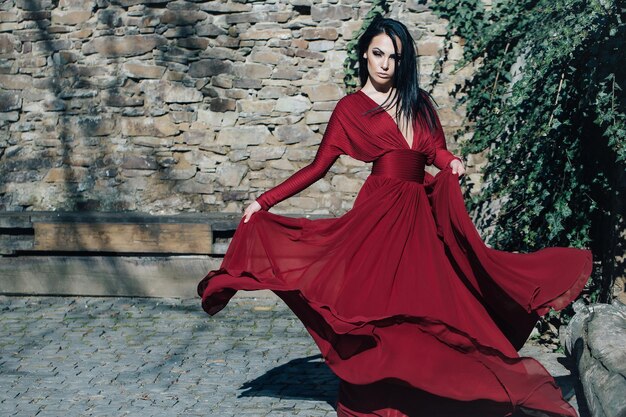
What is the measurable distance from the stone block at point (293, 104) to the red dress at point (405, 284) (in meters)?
3.33

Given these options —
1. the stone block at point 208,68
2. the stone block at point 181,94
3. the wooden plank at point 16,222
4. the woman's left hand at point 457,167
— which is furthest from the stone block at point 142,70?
the woman's left hand at point 457,167

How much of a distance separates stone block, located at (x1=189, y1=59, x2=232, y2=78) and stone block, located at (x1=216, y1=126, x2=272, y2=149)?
0.46 meters

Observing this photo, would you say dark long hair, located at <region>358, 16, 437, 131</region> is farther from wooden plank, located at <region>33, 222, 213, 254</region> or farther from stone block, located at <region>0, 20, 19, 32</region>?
stone block, located at <region>0, 20, 19, 32</region>

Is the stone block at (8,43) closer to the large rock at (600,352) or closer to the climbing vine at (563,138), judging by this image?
the climbing vine at (563,138)

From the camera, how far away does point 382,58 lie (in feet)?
14.4

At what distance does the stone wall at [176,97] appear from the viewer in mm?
7820

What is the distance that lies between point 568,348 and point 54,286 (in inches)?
164

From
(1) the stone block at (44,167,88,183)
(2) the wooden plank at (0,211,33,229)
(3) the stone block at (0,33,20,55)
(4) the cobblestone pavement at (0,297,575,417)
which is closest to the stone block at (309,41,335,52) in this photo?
(4) the cobblestone pavement at (0,297,575,417)

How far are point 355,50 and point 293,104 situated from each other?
2.14 feet

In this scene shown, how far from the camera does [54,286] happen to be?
7.77 meters

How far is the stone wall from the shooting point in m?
7.82

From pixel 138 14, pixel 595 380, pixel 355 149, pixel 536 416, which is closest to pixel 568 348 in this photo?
pixel 595 380

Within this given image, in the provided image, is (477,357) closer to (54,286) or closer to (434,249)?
(434,249)

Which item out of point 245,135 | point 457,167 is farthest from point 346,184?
point 457,167
